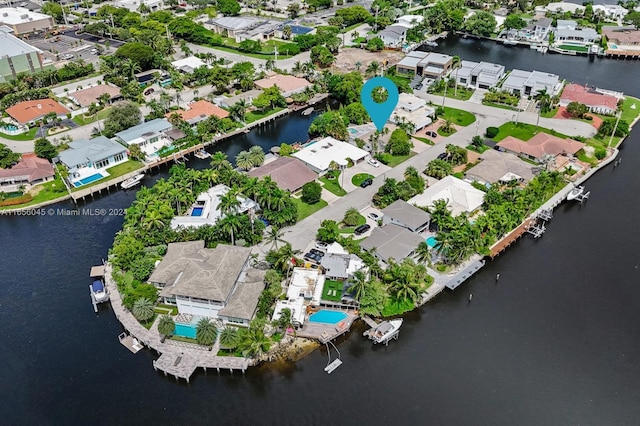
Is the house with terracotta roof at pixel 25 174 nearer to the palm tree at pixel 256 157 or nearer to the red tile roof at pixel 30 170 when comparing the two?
the red tile roof at pixel 30 170

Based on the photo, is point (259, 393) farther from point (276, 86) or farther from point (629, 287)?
point (276, 86)

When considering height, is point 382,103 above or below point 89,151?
above

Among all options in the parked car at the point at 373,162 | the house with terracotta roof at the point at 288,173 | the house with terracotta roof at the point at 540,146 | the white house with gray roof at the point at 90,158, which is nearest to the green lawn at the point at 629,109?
the house with terracotta roof at the point at 540,146

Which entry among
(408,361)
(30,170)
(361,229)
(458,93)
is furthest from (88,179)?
(458,93)

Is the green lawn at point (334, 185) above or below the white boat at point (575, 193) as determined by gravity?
below


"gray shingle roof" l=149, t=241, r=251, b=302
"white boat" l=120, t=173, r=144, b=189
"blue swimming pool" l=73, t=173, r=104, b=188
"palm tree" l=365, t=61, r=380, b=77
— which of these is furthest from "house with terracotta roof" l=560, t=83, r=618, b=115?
"blue swimming pool" l=73, t=173, r=104, b=188

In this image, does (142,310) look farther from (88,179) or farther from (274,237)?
(88,179)

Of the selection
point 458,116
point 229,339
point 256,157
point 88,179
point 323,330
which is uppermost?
point 256,157

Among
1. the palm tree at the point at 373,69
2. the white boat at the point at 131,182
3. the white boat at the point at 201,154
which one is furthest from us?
the palm tree at the point at 373,69
